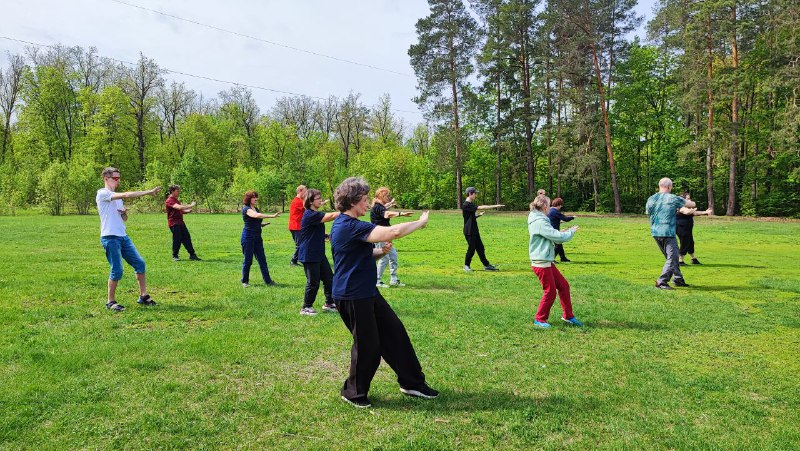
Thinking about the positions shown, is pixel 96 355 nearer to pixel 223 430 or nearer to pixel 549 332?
pixel 223 430

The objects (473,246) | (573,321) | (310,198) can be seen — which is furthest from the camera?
(473,246)

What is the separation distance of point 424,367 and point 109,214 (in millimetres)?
5564

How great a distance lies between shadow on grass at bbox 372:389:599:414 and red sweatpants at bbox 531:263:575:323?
250 cm

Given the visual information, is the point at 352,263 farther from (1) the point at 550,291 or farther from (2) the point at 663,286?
(2) the point at 663,286

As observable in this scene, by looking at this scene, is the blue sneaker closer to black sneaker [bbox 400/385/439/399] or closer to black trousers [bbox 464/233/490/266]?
black sneaker [bbox 400/385/439/399]

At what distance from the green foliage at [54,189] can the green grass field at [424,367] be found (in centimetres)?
3648

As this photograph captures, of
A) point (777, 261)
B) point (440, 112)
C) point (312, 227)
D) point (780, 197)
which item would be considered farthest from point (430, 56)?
point (312, 227)

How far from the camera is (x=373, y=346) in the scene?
4504 mm

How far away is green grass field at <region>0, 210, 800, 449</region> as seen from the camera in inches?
157

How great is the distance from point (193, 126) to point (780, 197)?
62.9 metres

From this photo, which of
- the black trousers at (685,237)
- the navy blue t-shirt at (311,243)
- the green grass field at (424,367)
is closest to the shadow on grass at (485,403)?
the green grass field at (424,367)

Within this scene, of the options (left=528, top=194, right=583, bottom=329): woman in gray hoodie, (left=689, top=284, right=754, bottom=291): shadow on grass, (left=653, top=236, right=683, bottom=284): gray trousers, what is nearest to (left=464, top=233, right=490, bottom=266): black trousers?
(left=653, top=236, right=683, bottom=284): gray trousers

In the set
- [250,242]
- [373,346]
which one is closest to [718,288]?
[373,346]

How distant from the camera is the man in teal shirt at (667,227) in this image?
32.8 ft
